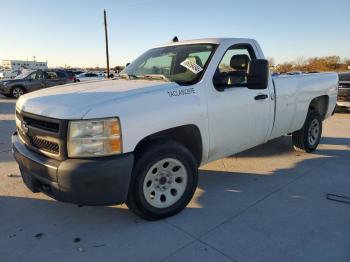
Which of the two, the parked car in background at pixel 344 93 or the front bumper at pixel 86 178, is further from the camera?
the parked car in background at pixel 344 93

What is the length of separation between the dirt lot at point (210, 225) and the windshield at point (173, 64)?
1487 mm

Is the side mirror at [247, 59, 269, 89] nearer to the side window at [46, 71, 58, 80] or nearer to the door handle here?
the door handle

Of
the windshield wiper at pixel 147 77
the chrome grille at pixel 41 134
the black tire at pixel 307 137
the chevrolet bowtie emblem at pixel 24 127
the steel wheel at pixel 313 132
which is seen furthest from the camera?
the steel wheel at pixel 313 132

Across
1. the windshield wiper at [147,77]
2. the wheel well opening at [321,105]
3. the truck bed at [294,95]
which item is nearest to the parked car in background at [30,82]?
the windshield wiper at [147,77]

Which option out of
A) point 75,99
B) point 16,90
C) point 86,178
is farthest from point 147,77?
point 16,90

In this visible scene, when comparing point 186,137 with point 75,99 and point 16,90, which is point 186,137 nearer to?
point 75,99

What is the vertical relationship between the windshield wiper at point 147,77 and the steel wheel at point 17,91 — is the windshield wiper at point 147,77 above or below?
above

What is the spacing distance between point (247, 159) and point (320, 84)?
1870mm

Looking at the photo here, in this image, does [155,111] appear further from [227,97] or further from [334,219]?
[334,219]

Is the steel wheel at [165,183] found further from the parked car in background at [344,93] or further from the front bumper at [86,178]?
the parked car in background at [344,93]

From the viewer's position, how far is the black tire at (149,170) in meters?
3.13

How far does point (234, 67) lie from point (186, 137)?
1.32 m

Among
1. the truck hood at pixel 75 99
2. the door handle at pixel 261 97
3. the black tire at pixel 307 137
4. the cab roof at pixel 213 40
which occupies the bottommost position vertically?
the black tire at pixel 307 137

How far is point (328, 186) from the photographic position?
4.34 m
